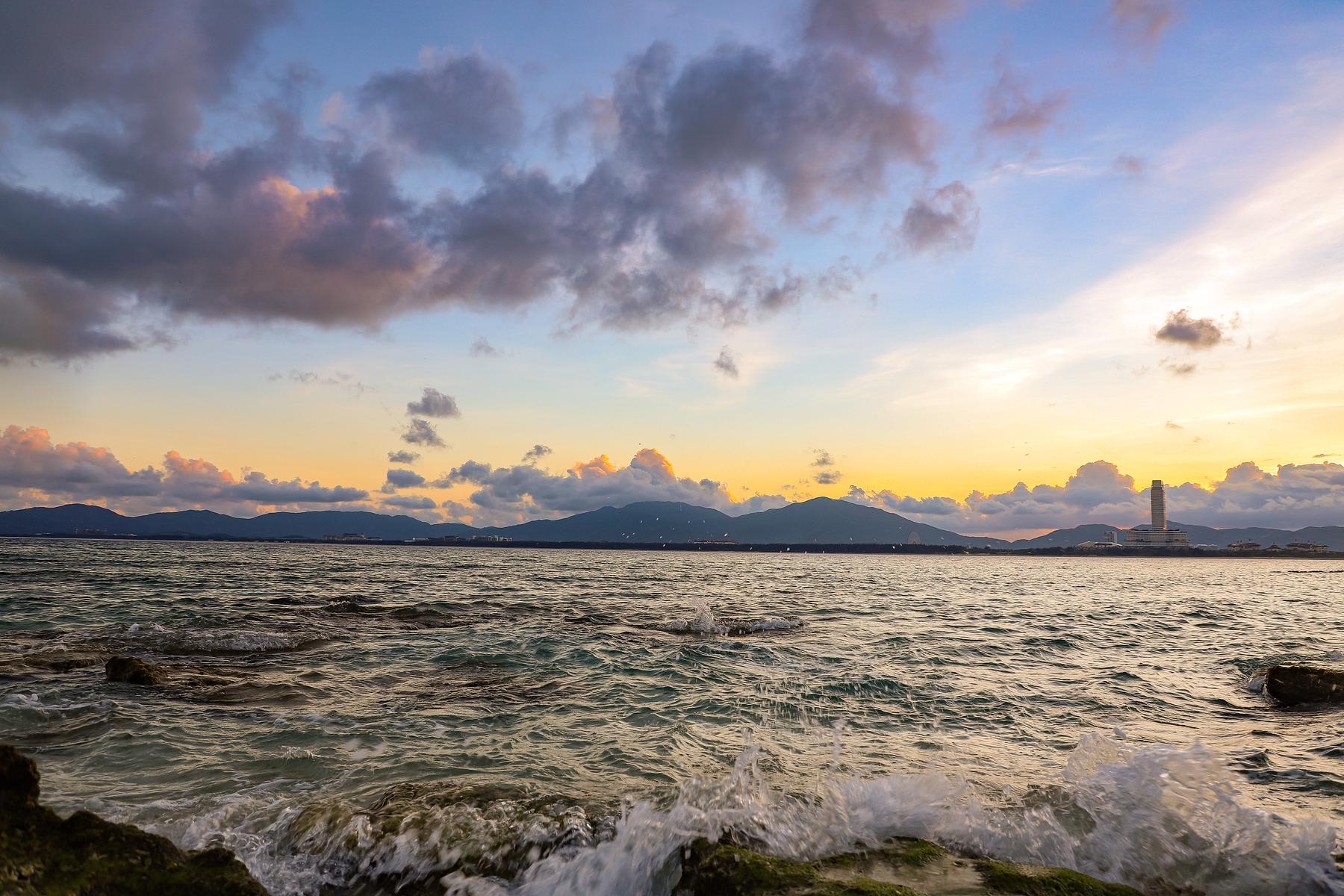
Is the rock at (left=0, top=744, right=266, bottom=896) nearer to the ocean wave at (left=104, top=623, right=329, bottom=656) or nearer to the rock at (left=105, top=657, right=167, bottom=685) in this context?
the rock at (left=105, top=657, right=167, bottom=685)

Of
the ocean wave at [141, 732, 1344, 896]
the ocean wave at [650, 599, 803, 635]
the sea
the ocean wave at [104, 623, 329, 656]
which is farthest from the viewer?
the ocean wave at [650, 599, 803, 635]

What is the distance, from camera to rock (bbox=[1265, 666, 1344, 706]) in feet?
47.4

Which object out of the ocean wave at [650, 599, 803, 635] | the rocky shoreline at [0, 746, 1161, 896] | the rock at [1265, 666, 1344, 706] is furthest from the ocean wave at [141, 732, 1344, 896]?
the ocean wave at [650, 599, 803, 635]

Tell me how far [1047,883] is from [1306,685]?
13580 millimetres

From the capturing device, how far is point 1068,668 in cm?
1928

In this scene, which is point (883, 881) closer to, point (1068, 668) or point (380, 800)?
point (380, 800)

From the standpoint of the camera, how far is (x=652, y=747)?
1131cm

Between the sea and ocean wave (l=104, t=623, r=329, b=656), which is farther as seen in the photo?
ocean wave (l=104, t=623, r=329, b=656)

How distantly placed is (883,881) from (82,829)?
6.77 metres

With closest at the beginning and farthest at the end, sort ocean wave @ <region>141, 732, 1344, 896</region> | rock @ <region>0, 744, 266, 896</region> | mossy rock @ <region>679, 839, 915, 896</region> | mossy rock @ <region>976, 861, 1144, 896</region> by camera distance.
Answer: rock @ <region>0, 744, 266, 896</region> < mossy rock @ <region>679, 839, 915, 896</region> < mossy rock @ <region>976, 861, 1144, 896</region> < ocean wave @ <region>141, 732, 1344, 896</region>

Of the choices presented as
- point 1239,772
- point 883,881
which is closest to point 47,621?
point 883,881

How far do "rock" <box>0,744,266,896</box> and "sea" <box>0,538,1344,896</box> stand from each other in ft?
4.59

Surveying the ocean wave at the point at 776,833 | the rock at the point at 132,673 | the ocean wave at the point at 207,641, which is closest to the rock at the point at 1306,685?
the ocean wave at the point at 776,833

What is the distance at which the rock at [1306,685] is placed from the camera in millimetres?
14445
